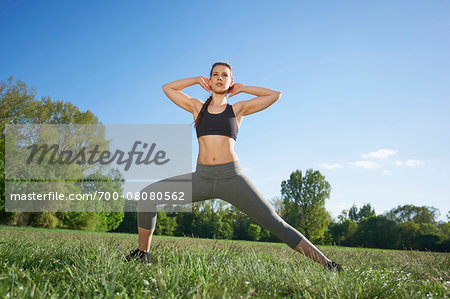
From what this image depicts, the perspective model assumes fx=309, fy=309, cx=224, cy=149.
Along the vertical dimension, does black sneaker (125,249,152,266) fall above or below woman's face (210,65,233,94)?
below

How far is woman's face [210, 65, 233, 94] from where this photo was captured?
158 inches

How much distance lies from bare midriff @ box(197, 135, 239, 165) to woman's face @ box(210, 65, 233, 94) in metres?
0.70

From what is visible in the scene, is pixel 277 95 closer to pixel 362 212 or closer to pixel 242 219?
pixel 242 219

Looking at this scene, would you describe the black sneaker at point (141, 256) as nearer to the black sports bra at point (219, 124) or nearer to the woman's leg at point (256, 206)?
the woman's leg at point (256, 206)

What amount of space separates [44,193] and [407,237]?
4136 centimetres

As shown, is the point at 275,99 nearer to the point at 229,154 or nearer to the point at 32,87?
the point at 229,154

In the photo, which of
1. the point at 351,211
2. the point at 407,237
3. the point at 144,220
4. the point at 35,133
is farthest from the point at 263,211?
the point at 351,211

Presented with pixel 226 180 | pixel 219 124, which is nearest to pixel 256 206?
pixel 226 180

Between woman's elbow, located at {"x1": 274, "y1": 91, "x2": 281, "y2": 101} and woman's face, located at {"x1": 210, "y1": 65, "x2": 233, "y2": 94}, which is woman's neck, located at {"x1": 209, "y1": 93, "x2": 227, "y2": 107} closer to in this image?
woman's face, located at {"x1": 210, "y1": 65, "x2": 233, "y2": 94}

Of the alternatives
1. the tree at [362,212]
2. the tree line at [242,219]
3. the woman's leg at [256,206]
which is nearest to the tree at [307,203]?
the tree line at [242,219]

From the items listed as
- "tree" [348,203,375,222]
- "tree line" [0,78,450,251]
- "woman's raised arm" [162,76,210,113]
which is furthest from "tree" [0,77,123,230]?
"tree" [348,203,375,222]

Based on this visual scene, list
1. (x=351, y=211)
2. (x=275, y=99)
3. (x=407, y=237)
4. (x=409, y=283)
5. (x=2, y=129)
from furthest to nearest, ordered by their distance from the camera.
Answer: (x=351, y=211), (x=407, y=237), (x=2, y=129), (x=275, y=99), (x=409, y=283)

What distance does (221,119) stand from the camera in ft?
12.5

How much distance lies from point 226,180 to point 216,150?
1.25 ft
